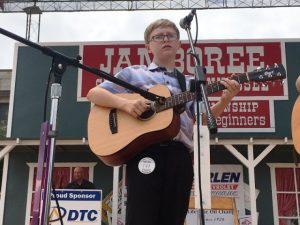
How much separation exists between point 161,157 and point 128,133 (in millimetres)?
349

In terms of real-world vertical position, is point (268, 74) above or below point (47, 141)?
above

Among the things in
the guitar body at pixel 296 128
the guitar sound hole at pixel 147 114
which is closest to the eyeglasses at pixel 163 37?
the guitar sound hole at pixel 147 114

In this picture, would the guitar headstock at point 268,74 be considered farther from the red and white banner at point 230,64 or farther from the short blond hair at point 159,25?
the red and white banner at point 230,64

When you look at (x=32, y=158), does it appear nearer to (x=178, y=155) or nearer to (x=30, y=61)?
(x=30, y=61)

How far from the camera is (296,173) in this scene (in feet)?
31.1

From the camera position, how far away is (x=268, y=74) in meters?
2.74

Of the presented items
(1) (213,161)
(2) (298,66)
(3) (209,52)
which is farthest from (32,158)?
(2) (298,66)

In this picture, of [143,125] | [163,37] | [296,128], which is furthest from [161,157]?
[296,128]

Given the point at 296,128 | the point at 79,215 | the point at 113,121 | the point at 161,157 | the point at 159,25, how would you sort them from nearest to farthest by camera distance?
1. the point at 161,157
2. the point at 159,25
3. the point at 113,121
4. the point at 296,128
5. the point at 79,215

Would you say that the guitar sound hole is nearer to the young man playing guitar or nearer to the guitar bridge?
the young man playing guitar

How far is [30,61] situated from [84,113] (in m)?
1.95

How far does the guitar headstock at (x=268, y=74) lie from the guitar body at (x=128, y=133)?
552 mm

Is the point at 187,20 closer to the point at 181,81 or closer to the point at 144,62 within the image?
the point at 181,81

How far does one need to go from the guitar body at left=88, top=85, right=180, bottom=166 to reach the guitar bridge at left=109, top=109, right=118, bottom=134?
11 mm
